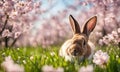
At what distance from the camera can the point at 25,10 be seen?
393 inches

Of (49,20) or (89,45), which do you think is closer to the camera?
(89,45)

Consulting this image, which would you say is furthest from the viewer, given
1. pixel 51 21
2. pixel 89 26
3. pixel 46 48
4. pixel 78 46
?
pixel 51 21

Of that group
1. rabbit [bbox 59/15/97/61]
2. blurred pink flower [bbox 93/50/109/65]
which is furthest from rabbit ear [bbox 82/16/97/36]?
blurred pink flower [bbox 93/50/109/65]

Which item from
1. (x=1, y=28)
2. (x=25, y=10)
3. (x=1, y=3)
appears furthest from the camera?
(x=1, y=28)

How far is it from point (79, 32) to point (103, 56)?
2289mm

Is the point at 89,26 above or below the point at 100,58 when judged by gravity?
above

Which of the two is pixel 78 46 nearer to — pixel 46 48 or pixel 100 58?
pixel 100 58

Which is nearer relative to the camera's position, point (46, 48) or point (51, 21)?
point (46, 48)

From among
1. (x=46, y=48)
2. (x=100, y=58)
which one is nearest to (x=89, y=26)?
(x=100, y=58)

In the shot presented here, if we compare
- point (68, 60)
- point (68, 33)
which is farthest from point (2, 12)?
point (68, 33)

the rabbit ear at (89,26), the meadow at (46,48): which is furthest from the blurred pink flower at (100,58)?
the rabbit ear at (89,26)

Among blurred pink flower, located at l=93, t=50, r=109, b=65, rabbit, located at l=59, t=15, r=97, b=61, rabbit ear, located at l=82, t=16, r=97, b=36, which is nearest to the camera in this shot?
blurred pink flower, located at l=93, t=50, r=109, b=65

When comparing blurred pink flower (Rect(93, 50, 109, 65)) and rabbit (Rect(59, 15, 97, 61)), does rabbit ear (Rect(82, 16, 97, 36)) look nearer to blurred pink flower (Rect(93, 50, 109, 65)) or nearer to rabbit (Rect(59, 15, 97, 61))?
rabbit (Rect(59, 15, 97, 61))

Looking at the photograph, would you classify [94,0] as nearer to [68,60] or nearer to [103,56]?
[68,60]
